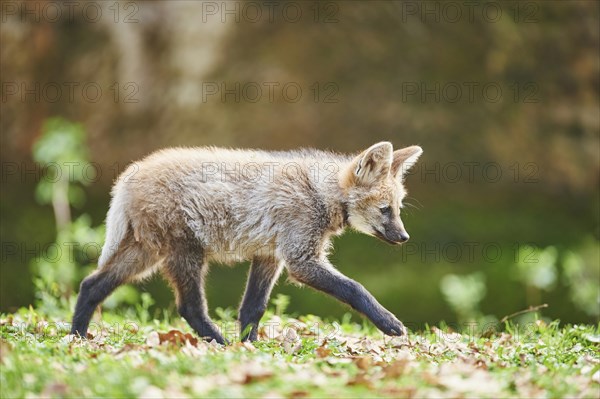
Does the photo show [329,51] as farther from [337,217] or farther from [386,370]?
[386,370]

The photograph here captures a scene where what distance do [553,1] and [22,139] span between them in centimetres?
681

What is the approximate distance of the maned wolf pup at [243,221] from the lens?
5.21 metres

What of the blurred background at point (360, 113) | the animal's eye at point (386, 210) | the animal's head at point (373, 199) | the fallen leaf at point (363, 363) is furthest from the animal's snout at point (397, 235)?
the blurred background at point (360, 113)

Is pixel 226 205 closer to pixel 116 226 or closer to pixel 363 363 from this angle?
pixel 116 226

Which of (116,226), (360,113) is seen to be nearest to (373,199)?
(116,226)

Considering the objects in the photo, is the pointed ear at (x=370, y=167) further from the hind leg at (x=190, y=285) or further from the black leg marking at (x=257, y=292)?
the hind leg at (x=190, y=285)

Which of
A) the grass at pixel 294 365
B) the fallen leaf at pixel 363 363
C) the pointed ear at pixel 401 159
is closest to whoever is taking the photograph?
the grass at pixel 294 365

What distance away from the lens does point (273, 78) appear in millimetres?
9250

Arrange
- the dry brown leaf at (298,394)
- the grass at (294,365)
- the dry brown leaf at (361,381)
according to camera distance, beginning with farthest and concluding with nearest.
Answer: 1. the dry brown leaf at (361,381)
2. the grass at (294,365)
3. the dry brown leaf at (298,394)

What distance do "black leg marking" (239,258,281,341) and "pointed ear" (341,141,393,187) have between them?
828 mm

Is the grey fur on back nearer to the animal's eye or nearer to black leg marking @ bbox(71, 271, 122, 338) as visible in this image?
black leg marking @ bbox(71, 271, 122, 338)

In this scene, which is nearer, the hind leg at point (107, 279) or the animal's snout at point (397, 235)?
the hind leg at point (107, 279)

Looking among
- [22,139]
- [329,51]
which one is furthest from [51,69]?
[329,51]

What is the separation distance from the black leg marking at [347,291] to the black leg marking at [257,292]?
415 mm
